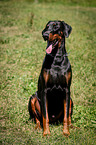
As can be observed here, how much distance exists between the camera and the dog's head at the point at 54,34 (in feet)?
9.59

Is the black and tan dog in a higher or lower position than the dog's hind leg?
higher

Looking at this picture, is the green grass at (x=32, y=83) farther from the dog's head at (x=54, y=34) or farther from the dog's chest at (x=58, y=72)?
the dog's head at (x=54, y=34)

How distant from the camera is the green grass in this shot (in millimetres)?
2943

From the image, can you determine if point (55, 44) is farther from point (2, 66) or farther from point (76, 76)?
point (2, 66)

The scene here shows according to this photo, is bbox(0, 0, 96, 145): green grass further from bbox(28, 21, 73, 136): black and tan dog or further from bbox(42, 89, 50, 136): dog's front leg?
bbox(28, 21, 73, 136): black and tan dog

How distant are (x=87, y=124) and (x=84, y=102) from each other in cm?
84

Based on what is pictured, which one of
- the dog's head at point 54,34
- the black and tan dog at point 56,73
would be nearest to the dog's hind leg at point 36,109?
the black and tan dog at point 56,73

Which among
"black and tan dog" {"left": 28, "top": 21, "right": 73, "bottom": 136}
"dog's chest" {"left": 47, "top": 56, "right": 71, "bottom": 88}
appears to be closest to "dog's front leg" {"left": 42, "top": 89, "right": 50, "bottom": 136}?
"black and tan dog" {"left": 28, "top": 21, "right": 73, "bottom": 136}

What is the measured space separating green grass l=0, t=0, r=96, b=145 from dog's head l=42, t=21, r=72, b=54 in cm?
154

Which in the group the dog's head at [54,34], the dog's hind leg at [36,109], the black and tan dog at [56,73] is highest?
the dog's head at [54,34]

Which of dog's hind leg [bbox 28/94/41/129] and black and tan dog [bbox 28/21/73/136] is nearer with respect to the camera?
black and tan dog [bbox 28/21/73/136]

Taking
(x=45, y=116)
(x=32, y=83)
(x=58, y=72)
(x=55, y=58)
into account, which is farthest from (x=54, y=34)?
(x=32, y=83)

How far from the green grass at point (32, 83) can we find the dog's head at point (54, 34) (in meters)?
1.54

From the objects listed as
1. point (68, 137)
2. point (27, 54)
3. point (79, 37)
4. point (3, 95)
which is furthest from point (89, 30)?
point (68, 137)
